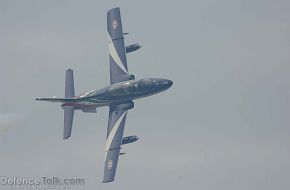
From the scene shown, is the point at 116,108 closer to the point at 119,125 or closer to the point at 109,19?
the point at 119,125

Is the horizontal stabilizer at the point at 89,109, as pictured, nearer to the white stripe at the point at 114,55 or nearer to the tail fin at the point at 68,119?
the tail fin at the point at 68,119

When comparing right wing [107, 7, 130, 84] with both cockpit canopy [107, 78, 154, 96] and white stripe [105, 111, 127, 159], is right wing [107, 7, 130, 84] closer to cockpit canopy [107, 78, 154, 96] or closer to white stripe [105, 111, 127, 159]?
cockpit canopy [107, 78, 154, 96]

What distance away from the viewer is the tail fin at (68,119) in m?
130

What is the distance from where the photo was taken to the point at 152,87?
12862 cm

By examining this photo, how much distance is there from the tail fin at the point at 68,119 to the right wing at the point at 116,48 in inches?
265

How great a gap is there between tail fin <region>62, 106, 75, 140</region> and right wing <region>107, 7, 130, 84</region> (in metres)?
6.72

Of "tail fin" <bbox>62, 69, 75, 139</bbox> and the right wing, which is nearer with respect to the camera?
"tail fin" <bbox>62, 69, 75, 139</bbox>

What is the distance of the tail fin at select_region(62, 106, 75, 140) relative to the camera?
428ft

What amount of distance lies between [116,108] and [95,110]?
3694 millimetres

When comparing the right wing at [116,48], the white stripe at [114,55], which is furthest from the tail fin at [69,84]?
the white stripe at [114,55]

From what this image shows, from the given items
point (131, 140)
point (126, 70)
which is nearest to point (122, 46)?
point (126, 70)

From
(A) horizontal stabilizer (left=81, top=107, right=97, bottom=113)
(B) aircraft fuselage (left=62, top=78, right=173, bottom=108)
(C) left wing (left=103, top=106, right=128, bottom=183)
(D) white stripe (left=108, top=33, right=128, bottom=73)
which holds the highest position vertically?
(D) white stripe (left=108, top=33, right=128, bottom=73)

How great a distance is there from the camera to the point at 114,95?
130 meters

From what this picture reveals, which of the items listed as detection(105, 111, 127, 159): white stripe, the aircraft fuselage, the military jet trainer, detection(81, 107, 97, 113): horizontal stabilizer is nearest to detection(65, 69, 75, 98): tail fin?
the military jet trainer
